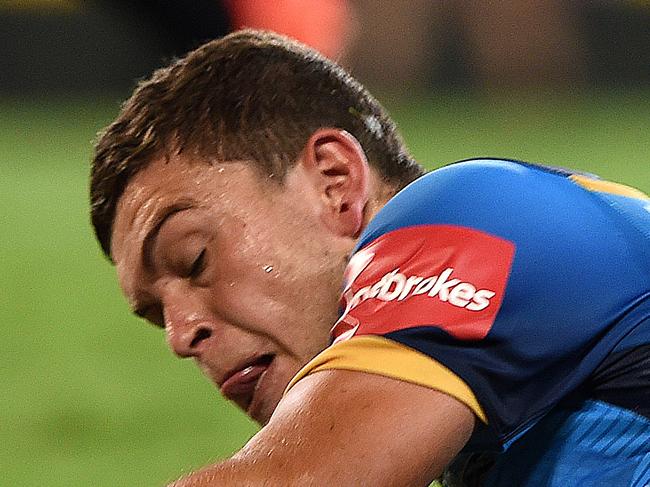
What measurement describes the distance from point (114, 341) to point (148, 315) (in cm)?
280

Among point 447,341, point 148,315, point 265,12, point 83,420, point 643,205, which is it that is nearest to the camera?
point 447,341

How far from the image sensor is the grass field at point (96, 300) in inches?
160

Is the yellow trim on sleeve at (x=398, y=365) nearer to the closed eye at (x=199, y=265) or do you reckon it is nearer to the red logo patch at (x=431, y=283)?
the red logo patch at (x=431, y=283)

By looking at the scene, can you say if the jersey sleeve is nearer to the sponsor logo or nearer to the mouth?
the sponsor logo

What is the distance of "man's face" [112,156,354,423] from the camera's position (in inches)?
80.0

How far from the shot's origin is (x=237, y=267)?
6.68 ft

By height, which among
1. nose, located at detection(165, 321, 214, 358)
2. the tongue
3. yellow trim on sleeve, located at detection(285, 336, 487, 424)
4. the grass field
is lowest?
the grass field

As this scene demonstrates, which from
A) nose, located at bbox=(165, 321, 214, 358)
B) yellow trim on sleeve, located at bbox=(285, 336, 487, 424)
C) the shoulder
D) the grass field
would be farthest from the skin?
the grass field

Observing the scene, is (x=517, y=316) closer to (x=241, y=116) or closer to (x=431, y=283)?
(x=431, y=283)

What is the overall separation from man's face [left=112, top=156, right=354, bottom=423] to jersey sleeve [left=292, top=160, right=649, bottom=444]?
1.16 feet

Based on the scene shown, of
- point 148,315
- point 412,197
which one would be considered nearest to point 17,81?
point 148,315

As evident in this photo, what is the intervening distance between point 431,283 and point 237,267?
0.55 m

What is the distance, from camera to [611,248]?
164cm

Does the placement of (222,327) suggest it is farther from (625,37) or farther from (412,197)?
(625,37)
